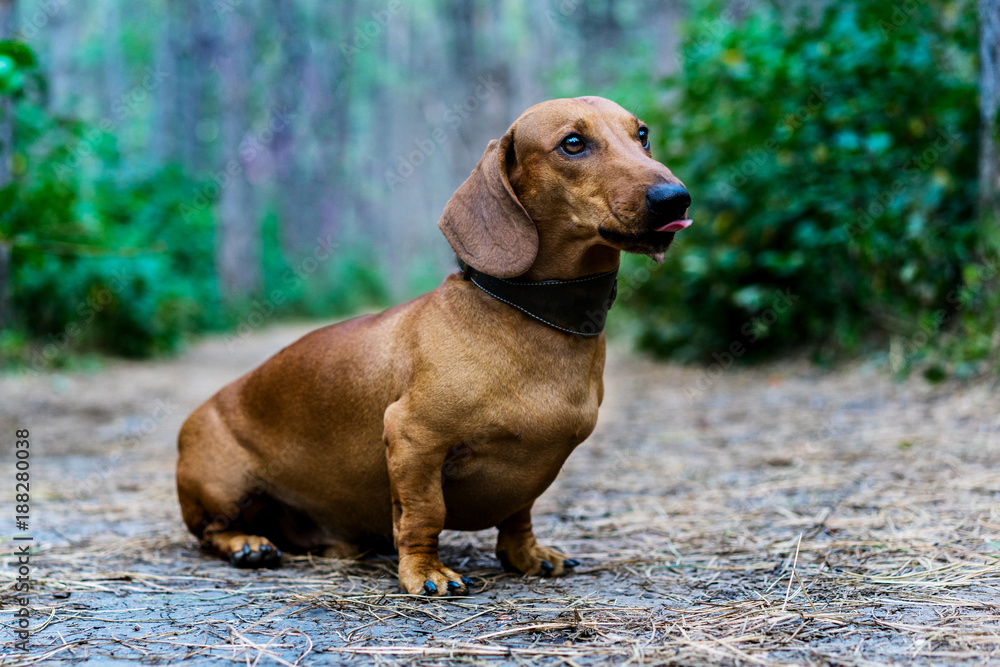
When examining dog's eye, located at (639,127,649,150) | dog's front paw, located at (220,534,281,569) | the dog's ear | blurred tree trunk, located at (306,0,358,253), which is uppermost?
blurred tree trunk, located at (306,0,358,253)

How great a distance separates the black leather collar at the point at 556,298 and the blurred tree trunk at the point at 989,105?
12.4 feet

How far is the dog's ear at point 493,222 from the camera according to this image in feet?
8.07

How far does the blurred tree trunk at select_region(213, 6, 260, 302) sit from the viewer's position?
18141mm

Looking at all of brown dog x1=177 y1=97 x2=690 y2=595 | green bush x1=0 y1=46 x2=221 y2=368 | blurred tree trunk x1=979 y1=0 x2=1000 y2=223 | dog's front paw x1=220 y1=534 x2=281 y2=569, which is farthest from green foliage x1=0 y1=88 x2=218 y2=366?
blurred tree trunk x1=979 y1=0 x2=1000 y2=223

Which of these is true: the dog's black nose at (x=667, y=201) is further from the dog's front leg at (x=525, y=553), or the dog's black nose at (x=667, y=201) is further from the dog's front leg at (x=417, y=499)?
the dog's front leg at (x=525, y=553)

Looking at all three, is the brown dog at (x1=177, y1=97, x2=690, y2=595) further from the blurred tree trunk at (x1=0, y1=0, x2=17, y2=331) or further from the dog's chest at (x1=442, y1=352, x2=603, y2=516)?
the blurred tree trunk at (x1=0, y1=0, x2=17, y2=331)

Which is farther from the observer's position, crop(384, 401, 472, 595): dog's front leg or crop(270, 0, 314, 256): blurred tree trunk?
crop(270, 0, 314, 256): blurred tree trunk

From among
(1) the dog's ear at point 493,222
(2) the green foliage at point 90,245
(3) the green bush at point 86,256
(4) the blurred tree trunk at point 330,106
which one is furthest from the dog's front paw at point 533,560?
(4) the blurred tree trunk at point 330,106

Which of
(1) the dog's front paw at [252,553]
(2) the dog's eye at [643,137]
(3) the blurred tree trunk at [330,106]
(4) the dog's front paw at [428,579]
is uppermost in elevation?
(3) the blurred tree trunk at [330,106]

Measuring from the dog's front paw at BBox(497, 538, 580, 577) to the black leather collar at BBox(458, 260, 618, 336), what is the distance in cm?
76

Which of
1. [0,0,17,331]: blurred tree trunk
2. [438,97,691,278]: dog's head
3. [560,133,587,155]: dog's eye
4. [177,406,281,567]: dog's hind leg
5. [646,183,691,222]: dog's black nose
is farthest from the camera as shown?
[0,0,17,331]: blurred tree trunk

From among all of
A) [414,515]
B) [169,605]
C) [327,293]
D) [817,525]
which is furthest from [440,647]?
[327,293]

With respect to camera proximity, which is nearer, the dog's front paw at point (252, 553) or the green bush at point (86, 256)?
the dog's front paw at point (252, 553)

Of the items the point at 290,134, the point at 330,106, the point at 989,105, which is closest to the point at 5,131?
the point at 989,105
